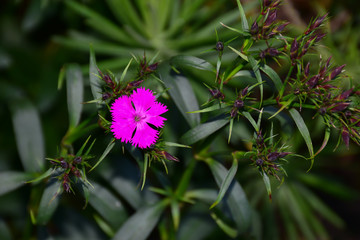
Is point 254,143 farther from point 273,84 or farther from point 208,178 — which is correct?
point 208,178

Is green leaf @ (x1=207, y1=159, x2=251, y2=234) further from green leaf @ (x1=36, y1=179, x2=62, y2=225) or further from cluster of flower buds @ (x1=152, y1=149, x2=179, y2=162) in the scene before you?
green leaf @ (x1=36, y1=179, x2=62, y2=225)

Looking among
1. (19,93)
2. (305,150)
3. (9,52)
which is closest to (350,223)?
(305,150)

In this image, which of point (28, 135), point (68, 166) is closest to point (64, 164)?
point (68, 166)

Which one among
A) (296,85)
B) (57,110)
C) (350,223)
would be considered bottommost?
(350,223)

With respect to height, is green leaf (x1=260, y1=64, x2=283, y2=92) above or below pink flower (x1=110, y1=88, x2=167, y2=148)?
above

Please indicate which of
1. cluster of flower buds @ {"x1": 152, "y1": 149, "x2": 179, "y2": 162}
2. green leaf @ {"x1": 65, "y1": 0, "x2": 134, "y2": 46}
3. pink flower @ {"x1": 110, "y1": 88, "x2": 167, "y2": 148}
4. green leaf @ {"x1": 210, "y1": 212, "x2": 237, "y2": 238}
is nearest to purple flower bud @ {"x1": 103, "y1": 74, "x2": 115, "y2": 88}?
pink flower @ {"x1": 110, "y1": 88, "x2": 167, "y2": 148}

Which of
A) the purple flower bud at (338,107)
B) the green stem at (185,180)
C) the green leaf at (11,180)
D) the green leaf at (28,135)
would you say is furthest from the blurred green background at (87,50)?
the purple flower bud at (338,107)
